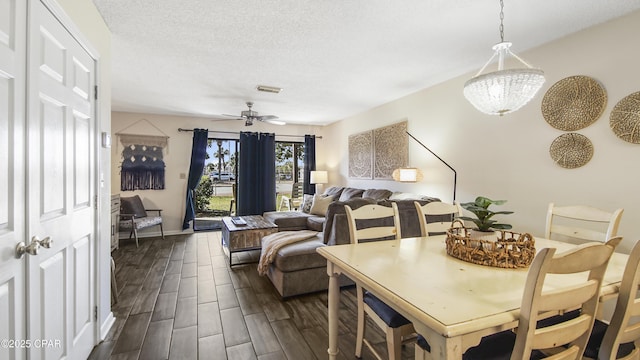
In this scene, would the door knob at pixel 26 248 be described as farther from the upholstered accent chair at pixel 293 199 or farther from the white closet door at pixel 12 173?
the upholstered accent chair at pixel 293 199

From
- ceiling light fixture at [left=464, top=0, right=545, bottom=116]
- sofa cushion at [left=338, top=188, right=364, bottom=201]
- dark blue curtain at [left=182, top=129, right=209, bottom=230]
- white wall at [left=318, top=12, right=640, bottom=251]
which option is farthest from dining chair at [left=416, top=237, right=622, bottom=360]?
dark blue curtain at [left=182, top=129, right=209, bottom=230]

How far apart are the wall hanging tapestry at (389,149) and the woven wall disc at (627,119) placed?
2341 millimetres

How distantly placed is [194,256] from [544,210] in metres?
4.39

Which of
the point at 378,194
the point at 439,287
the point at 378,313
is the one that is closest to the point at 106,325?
the point at 378,313

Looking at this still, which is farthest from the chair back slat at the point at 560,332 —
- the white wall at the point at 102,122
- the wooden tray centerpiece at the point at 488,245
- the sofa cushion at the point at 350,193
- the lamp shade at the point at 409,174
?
the sofa cushion at the point at 350,193

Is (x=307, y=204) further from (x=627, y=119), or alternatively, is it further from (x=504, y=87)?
(x=627, y=119)

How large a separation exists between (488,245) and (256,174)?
5.42 metres

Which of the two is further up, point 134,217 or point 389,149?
point 389,149

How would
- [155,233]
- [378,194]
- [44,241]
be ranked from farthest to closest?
[155,233]
[378,194]
[44,241]

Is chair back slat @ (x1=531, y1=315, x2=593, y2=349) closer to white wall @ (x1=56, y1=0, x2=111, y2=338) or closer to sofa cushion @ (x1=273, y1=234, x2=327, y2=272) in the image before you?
sofa cushion @ (x1=273, y1=234, x2=327, y2=272)

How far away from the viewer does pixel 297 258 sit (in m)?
2.83

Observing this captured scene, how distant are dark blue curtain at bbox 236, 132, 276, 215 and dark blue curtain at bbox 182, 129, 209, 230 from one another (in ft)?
2.54

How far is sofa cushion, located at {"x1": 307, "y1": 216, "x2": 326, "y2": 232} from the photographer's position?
15.5 feet

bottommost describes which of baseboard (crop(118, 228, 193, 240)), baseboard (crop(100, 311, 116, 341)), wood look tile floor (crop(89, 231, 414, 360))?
wood look tile floor (crop(89, 231, 414, 360))
